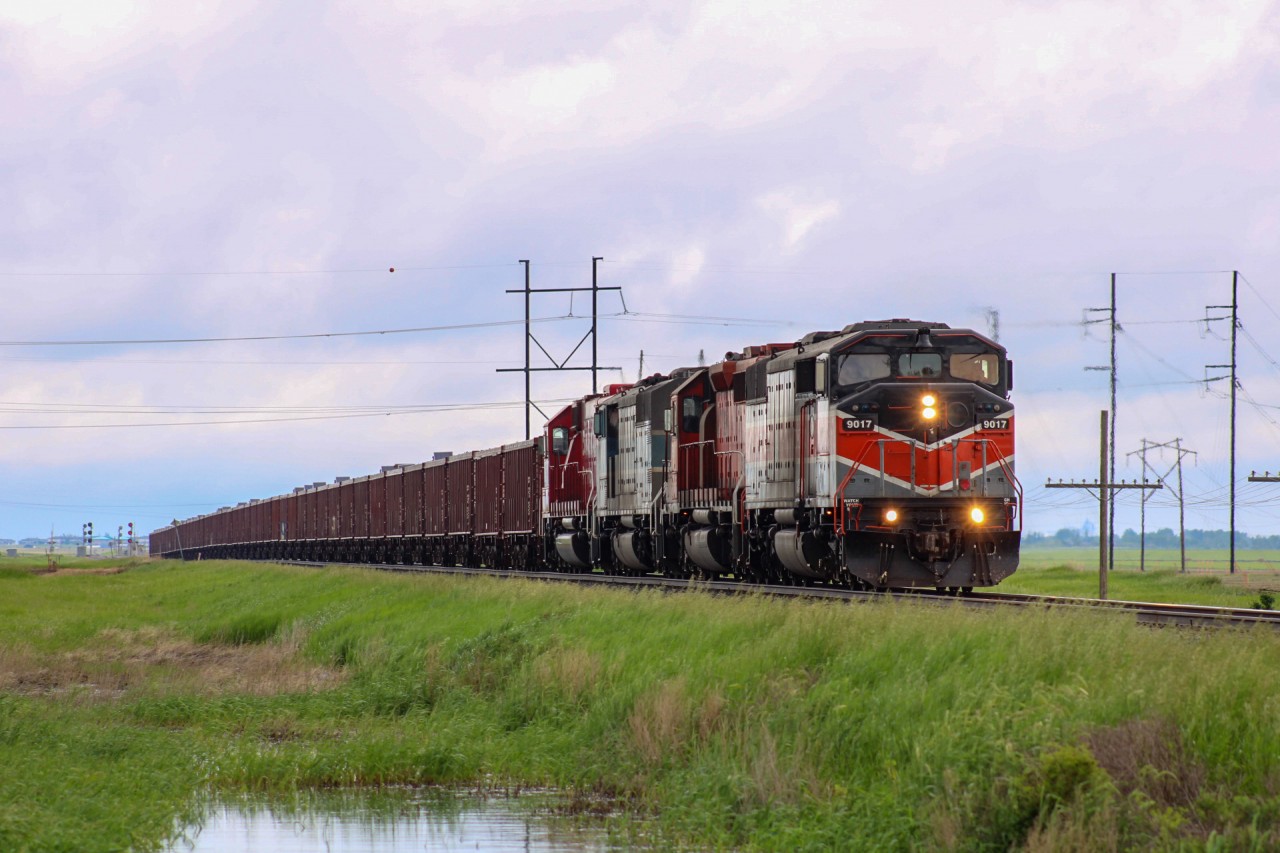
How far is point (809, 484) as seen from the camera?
23250 millimetres

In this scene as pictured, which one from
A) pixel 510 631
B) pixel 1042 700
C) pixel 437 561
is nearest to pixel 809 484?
pixel 510 631

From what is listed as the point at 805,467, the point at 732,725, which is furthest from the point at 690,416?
the point at 732,725

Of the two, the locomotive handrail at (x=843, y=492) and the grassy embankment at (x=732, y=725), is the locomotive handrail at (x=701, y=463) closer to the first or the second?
the grassy embankment at (x=732, y=725)

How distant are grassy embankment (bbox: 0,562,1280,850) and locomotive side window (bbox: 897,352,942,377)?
4858 mm

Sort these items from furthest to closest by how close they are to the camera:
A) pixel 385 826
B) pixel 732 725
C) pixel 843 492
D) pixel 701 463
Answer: pixel 701 463
pixel 843 492
pixel 732 725
pixel 385 826

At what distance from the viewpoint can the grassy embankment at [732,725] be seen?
10.3 meters

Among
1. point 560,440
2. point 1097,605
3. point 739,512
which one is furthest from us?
point 560,440

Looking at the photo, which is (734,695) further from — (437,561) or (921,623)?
(437,561)

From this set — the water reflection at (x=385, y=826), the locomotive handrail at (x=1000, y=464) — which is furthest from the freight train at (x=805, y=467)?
the water reflection at (x=385, y=826)

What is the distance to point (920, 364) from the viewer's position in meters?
22.9

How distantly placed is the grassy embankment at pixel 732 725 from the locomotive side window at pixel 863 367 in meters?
4.11

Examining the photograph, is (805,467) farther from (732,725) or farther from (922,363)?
(732,725)

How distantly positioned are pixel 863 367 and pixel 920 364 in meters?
0.89

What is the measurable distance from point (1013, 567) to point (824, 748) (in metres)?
9.43
